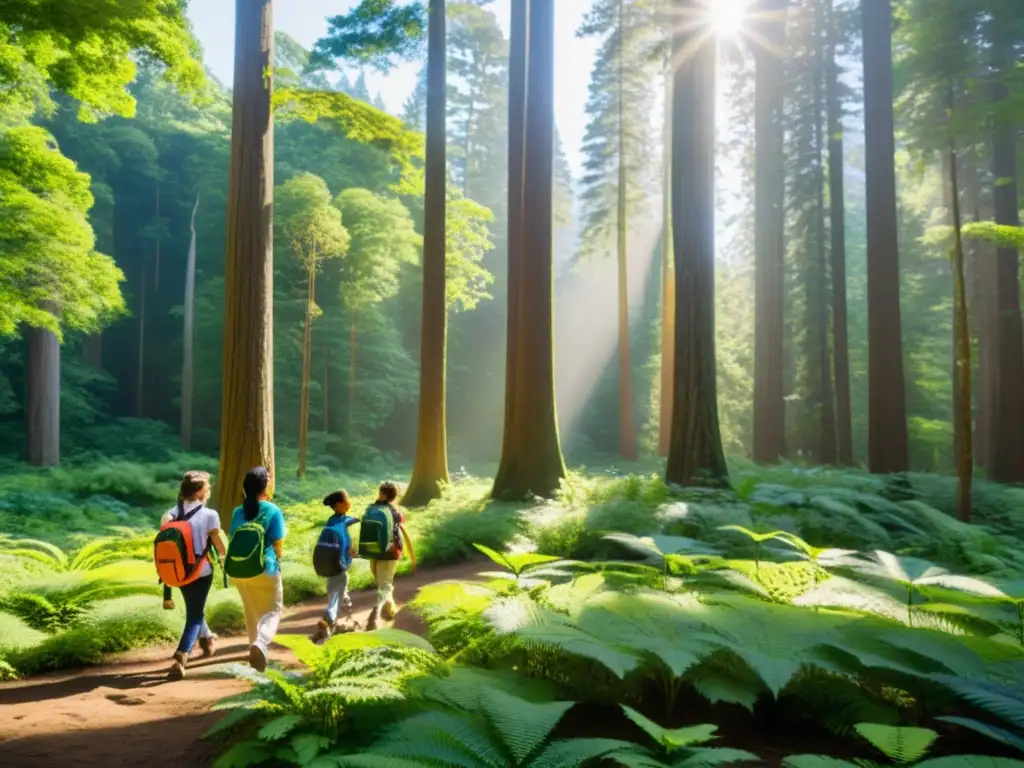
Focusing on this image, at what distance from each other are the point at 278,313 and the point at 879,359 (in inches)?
817

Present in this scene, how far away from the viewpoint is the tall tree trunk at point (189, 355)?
26291 mm

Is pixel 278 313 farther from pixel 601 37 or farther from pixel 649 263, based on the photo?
pixel 649 263

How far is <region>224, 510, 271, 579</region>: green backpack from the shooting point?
4.50m

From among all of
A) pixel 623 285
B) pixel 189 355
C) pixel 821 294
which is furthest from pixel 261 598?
pixel 189 355

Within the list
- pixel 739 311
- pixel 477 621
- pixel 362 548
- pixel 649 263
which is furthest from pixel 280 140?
pixel 477 621

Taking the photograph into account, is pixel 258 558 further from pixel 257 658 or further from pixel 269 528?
pixel 257 658

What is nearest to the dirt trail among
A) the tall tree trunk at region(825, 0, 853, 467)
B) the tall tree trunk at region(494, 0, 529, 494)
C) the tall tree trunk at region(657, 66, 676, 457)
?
the tall tree trunk at region(494, 0, 529, 494)

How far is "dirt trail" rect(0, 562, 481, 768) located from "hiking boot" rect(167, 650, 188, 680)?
0.06 metres

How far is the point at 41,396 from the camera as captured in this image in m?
19.9

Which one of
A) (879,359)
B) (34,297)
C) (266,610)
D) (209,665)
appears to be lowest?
(209,665)

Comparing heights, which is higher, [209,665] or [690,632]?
[690,632]

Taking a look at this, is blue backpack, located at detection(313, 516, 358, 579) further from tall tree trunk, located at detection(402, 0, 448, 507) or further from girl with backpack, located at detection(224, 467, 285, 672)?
tall tree trunk, located at detection(402, 0, 448, 507)

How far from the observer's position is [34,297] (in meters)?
10.4

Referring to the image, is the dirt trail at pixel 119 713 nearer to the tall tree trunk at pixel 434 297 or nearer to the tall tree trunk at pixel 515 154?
the tall tree trunk at pixel 434 297
